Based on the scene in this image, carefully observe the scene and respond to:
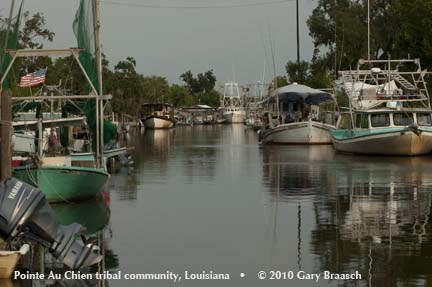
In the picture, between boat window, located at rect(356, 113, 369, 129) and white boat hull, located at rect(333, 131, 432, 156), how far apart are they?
0.97 metres

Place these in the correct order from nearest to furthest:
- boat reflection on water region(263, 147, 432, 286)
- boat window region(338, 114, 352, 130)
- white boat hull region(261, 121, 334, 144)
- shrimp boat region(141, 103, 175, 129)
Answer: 1. boat reflection on water region(263, 147, 432, 286)
2. boat window region(338, 114, 352, 130)
3. white boat hull region(261, 121, 334, 144)
4. shrimp boat region(141, 103, 175, 129)

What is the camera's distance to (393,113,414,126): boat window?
39.8 m

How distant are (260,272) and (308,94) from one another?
42994 millimetres

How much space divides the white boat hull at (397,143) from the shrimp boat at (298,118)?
1164 cm

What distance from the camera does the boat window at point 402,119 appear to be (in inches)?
1566

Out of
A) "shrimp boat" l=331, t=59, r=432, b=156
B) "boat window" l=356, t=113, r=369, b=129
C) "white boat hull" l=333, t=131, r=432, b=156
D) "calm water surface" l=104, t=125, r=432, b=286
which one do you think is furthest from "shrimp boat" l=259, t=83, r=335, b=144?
"calm water surface" l=104, t=125, r=432, b=286

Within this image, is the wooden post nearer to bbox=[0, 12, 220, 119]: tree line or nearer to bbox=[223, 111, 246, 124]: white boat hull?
bbox=[0, 12, 220, 119]: tree line

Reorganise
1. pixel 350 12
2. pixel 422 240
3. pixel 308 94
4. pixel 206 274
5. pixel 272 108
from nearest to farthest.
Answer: pixel 206 274 < pixel 422 240 < pixel 308 94 < pixel 272 108 < pixel 350 12

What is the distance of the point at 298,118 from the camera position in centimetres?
5691

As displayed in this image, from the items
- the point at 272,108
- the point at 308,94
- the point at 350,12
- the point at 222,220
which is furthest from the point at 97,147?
the point at 350,12

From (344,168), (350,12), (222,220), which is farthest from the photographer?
(350,12)

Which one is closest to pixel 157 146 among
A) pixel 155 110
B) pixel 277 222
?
pixel 277 222

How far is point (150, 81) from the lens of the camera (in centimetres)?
15362

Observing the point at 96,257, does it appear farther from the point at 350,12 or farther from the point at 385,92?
the point at 350,12
